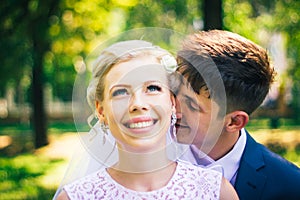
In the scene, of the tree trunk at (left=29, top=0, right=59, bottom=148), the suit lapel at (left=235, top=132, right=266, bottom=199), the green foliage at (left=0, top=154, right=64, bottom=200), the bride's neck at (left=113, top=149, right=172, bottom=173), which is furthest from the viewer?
the tree trunk at (left=29, top=0, right=59, bottom=148)

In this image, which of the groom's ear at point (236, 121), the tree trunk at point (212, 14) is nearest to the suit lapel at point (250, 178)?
the groom's ear at point (236, 121)

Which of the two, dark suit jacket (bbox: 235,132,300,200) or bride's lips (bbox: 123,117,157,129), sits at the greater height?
bride's lips (bbox: 123,117,157,129)

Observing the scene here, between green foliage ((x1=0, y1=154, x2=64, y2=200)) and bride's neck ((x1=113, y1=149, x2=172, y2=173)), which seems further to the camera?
green foliage ((x1=0, y1=154, x2=64, y2=200))

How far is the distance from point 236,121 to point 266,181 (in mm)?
337

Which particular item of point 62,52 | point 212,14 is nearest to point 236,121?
point 212,14

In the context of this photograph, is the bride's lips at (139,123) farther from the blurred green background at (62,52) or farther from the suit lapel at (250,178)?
the blurred green background at (62,52)

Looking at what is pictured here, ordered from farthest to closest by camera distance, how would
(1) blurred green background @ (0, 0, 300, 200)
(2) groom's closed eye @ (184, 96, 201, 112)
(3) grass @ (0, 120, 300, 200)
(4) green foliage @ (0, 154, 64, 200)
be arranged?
(1) blurred green background @ (0, 0, 300, 200)
(3) grass @ (0, 120, 300, 200)
(4) green foliage @ (0, 154, 64, 200)
(2) groom's closed eye @ (184, 96, 201, 112)

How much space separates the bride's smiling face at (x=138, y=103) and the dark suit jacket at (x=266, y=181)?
1.03m

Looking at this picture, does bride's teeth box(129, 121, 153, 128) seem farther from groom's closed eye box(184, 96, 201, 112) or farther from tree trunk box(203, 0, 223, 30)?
tree trunk box(203, 0, 223, 30)

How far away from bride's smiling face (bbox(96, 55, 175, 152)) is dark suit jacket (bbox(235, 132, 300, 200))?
1032mm

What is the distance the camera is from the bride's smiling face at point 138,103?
75.7 inches

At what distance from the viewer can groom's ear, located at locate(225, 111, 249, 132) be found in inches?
116

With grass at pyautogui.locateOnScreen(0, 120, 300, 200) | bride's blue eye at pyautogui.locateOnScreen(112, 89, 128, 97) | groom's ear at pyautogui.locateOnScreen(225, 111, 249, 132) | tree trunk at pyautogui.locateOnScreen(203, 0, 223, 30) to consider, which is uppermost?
bride's blue eye at pyautogui.locateOnScreen(112, 89, 128, 97)

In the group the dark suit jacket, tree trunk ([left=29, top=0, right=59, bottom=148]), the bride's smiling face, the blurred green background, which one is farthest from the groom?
tree trunk ([left=29, top=0, right=59, bottom=148])
